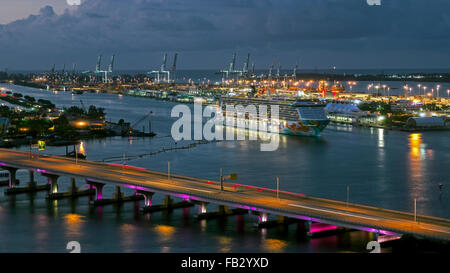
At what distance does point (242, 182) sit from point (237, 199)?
333cm

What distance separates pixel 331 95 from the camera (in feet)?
140

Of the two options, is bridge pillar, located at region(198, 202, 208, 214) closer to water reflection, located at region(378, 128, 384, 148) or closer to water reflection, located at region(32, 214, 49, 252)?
water reflection, located at region(32, 214, 49, 252)

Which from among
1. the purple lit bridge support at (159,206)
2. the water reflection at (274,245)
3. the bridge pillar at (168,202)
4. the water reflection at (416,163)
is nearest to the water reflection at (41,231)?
the purple lit bridge support at (159,206)

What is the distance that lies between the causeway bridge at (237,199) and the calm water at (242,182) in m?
0.28

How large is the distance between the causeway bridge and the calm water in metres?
0.28

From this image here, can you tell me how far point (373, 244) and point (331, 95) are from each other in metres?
35.0

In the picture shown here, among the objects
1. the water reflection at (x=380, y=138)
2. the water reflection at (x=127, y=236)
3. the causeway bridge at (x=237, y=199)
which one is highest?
the causeway bridge at (x=237, y=199)

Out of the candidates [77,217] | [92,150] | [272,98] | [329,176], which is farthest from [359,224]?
[272,98]

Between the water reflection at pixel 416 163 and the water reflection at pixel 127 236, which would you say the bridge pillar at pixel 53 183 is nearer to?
the water reflection at pixel 127 236

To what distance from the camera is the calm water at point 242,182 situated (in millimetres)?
8930

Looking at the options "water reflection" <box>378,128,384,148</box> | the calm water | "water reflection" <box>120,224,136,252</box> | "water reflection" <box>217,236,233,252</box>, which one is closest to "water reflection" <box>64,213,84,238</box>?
the calm water

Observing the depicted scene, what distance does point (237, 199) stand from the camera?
974cm

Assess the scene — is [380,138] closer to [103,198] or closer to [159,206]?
[103,198]
